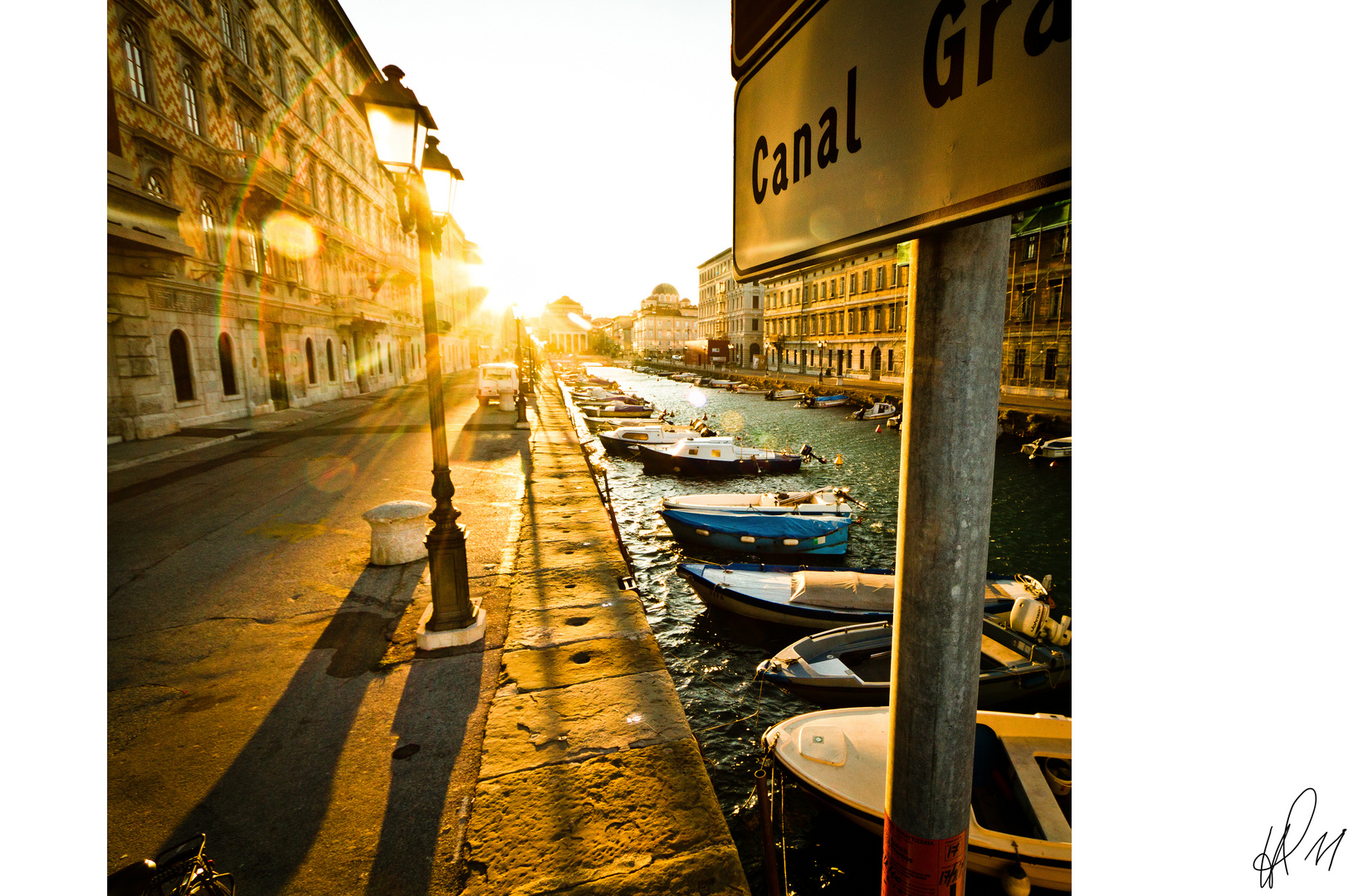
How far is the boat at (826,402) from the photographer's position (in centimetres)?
4425

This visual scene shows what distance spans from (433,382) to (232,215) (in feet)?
76.7

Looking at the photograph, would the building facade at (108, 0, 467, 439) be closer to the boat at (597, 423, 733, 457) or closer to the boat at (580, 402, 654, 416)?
the boat at (597, 423, 733, 457)

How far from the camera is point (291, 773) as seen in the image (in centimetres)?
424

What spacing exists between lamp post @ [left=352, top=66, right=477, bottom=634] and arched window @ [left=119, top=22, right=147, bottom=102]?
62.1ft

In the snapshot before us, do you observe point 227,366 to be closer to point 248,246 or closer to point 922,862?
point 248,246

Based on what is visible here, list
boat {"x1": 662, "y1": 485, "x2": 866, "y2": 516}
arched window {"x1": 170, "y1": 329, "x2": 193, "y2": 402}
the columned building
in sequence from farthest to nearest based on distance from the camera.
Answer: the columned building, arched window {"x1": 170, "y1": 329, "x2": 193, "y2": 402}, boat {"x1": 662, "y1": 485, "x2": 866, "y2": 516}

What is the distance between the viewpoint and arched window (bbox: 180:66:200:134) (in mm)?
19442

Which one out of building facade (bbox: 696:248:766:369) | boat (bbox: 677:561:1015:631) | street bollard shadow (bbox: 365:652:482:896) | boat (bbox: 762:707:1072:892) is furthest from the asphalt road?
building facade (bbox: 696:248:766:369)

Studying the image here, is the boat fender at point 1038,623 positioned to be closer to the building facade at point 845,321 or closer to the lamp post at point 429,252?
the lamp post at point 429,252

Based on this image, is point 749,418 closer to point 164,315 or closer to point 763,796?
point 164,315

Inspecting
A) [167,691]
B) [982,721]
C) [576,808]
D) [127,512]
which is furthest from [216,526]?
[982,721]

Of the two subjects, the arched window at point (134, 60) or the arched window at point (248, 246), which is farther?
the arched window at point (248, 246)

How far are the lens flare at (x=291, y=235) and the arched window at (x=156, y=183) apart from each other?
5568mm

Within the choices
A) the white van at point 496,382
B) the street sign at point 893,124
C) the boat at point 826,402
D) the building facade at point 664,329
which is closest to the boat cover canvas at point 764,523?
the street sign at point 893,124
